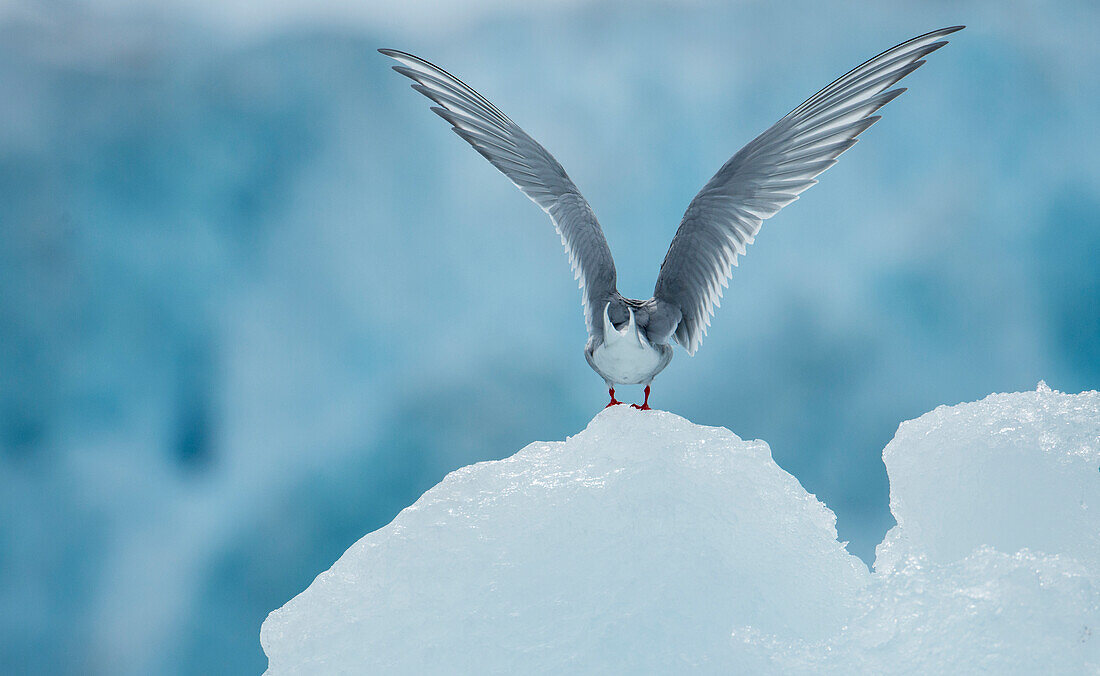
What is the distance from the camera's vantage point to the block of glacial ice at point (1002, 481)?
7.74ft

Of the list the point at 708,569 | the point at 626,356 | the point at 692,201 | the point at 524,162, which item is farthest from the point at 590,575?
the point at 524,162

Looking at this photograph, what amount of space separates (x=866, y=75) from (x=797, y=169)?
513 mm

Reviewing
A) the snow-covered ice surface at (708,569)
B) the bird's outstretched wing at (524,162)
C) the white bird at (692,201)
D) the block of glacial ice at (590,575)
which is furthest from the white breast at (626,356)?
the block of glacial ice at (590,575)

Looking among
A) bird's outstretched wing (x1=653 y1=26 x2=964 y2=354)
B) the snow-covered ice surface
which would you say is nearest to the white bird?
bird's outstretched wing (x1=653 y1=26 x2=964 y2=354)

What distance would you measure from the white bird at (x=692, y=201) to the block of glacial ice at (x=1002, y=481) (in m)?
1.25

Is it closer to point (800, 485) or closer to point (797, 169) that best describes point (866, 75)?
point (797, 169)

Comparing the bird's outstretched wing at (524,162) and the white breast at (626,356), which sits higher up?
the bird's outstretched wing at (524,162)

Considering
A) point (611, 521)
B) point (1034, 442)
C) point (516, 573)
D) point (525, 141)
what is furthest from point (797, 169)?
point (516, 573)

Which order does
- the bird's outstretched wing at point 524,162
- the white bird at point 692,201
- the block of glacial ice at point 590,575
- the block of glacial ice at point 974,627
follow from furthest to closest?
the bird's outstretched wing at point 524,162 < the white bird at point 692,201 < the block of glacial ice at point 590,575 < the block of glacial ice at point 974,627

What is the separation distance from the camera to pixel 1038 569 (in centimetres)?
180

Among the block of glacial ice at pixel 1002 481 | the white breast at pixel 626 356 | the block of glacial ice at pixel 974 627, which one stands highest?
the white breast at pixel 626 356

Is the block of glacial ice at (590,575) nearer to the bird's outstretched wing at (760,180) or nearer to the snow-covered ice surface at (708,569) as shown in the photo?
the snow-covered ice surface at (708,569)

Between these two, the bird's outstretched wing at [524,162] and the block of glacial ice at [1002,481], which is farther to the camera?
the bird's outstretched wing at [524,162]

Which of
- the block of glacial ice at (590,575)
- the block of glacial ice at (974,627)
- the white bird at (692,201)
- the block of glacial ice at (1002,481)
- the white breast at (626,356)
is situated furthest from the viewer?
the white bird at (692,201)
